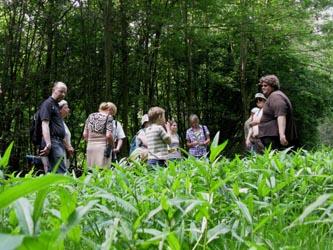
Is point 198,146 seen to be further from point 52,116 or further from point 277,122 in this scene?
point 52,116

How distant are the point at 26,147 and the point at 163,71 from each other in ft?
26.2

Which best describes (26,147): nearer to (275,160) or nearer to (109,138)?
(109,138)

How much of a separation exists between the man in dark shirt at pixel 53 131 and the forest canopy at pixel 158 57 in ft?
23.4

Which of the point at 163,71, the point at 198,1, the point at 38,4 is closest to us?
the point at 38,4

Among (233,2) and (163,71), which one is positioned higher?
(233,2)

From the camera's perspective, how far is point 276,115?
5719mm

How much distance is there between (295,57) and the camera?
2148cm

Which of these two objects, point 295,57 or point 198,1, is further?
point 295,57

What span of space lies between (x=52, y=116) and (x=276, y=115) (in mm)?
2808

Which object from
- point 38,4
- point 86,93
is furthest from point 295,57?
point 38,4

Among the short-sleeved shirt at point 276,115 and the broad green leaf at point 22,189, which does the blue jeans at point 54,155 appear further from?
the broad green leaf at point 22,189

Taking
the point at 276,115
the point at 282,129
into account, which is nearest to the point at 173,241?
the point at 282,129

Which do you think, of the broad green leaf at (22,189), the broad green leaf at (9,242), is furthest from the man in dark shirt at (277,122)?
the broad green leaf at (9,242)

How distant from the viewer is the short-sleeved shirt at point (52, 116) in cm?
601
